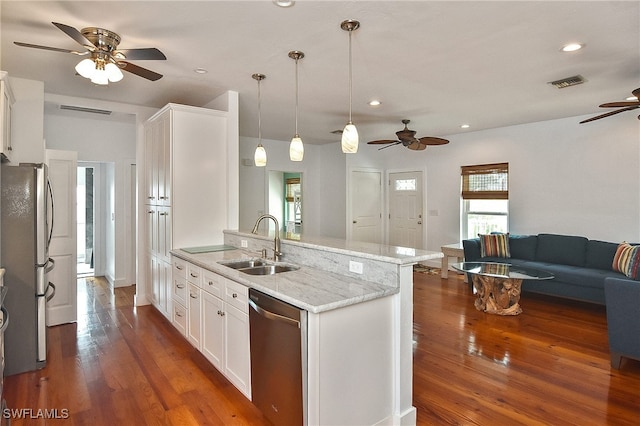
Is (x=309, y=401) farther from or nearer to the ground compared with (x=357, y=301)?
nearer to the ground

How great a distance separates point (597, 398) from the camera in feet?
8.30

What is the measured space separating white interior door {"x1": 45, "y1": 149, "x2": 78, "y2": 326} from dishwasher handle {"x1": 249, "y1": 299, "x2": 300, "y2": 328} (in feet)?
9.48

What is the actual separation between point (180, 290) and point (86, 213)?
438 centimetres

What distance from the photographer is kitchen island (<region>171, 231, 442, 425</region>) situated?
188 centimetres

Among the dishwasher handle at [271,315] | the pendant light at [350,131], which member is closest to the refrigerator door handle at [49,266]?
the dishwasher handle at [271,315]

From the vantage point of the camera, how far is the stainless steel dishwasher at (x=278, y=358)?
6.29ft

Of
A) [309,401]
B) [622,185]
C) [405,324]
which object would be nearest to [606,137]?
[622,185]

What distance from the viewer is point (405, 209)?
7.80 meters

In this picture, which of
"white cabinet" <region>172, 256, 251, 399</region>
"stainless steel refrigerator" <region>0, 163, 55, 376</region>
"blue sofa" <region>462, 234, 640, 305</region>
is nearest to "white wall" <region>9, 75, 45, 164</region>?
"stainless steel refrigerator" <region>0, 163, 55, 376</region>

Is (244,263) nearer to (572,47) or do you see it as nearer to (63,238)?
(63,238)

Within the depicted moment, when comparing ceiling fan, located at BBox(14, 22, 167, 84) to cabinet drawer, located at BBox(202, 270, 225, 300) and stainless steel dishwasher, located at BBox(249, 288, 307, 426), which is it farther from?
stainless steel dishwasher, located at BBox(249, 288, 307, 426)

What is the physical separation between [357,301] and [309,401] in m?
0.56

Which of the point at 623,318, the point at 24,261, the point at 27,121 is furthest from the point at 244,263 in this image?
the point at 623,318

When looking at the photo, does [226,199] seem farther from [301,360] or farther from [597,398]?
[597,398]
